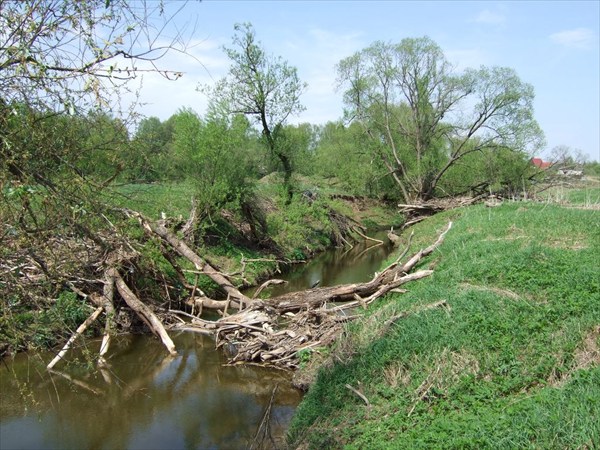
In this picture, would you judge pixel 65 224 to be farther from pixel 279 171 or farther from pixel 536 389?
pixel 279 171

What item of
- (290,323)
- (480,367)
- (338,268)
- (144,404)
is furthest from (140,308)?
A: (338,268)

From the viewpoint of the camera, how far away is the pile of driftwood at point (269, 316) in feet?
36.2

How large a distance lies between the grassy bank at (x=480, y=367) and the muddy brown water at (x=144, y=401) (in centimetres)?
157

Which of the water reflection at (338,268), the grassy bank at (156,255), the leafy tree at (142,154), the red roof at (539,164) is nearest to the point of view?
the grassy bank at (156,255)

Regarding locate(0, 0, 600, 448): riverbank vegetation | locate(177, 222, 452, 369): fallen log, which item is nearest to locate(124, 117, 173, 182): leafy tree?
locate(0, 0, 600, 448): riverbank vegetation

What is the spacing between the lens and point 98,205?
14.4 feet

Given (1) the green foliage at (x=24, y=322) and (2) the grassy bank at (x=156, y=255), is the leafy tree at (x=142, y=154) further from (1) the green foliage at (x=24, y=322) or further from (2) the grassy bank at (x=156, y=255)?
(1) the green foliage at (x=24, y=322)

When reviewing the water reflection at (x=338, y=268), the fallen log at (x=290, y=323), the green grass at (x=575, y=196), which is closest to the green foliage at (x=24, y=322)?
the fallen log at (x=290, y=323)

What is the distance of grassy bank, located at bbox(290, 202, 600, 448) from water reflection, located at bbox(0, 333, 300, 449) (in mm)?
1628

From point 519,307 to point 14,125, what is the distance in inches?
315

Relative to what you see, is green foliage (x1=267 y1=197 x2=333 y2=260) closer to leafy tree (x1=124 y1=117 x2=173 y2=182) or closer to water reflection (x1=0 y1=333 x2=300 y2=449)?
water reflection (x1=0 y1=333 x2=300 y2=449)

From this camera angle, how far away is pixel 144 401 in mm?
9922

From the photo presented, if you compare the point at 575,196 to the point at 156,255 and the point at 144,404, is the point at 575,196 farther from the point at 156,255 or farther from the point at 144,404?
the point at 144,404

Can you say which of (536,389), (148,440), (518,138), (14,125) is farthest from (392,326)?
(518,138)
